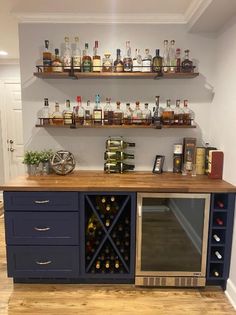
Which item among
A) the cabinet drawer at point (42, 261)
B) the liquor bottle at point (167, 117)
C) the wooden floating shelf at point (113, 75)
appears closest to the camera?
the cabinet drawer at point (42, 261)

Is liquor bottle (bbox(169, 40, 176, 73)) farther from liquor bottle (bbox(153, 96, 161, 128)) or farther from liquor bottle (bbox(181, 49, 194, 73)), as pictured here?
liquor bottle (bbox(153, 96, 161, 128))

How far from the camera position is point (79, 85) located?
266cm

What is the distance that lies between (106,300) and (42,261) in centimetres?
62

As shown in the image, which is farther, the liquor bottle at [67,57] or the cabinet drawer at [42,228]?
the liquor bottle at [67,57]

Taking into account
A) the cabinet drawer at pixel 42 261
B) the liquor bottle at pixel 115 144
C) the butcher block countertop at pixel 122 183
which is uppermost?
the liquor bottle at pixel 115 144

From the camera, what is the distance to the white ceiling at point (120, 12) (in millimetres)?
2189

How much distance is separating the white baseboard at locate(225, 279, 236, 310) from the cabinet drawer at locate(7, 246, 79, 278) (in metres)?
1.26

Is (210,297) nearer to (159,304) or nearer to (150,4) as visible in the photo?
(159,304)

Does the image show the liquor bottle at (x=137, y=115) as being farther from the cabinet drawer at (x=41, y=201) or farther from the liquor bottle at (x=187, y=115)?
the cabinet drawer at (x=41, y=201)

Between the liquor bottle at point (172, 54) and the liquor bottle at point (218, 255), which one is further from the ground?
the liquor bottle at point (172, 54)

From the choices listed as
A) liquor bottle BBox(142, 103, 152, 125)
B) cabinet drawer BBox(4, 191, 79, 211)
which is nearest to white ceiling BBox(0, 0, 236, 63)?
liquor bottle BBox(142, 103, 152, 125)

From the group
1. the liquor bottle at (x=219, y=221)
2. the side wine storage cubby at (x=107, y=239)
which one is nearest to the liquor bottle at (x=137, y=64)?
the side wine storage cubby at (x=107, y=239)

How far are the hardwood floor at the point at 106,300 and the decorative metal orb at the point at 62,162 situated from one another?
3.33 ft

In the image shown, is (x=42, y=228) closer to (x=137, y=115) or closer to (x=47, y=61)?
(x=137, y=115)
